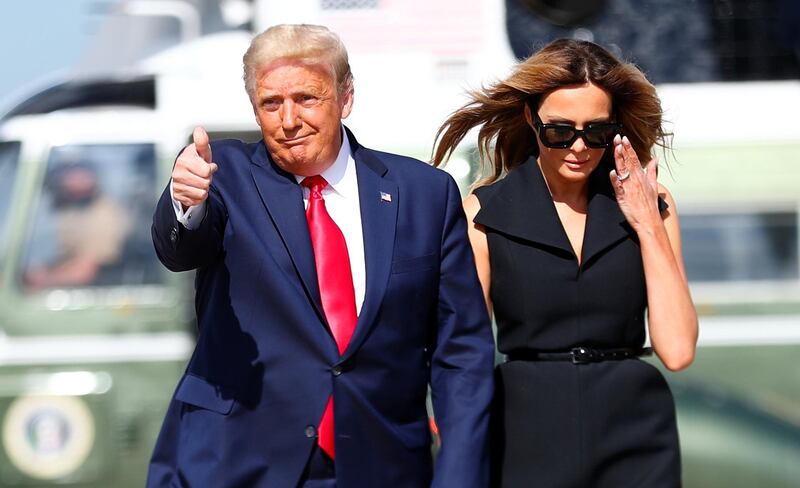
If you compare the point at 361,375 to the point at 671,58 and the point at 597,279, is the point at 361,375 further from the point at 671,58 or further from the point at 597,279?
the point at 671,58

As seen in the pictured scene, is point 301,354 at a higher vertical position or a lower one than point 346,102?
lower

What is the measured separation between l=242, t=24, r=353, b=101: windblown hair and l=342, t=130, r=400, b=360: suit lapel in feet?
0.69

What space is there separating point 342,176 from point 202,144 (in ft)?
1.45

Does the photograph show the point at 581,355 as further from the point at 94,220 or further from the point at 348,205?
the point at 94,220

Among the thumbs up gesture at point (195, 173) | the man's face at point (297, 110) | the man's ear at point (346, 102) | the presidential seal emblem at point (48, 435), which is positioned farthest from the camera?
the presidential seal emblem at point (48, 435)

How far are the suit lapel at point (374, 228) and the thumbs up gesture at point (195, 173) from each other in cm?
40

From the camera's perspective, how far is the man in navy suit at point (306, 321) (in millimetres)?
2744

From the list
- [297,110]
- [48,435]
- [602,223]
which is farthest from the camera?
[48,435]

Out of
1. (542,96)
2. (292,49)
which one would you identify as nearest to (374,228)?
(292,49)

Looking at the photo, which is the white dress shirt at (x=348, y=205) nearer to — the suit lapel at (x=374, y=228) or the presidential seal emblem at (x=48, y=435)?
the suit lapel at (x=374, y=228)

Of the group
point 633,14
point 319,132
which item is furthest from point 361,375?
point 633,14

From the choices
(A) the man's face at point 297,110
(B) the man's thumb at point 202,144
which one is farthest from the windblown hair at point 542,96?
(B) the man's thumb at point 202,144

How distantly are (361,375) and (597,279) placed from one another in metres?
0.67

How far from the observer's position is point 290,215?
281cm
